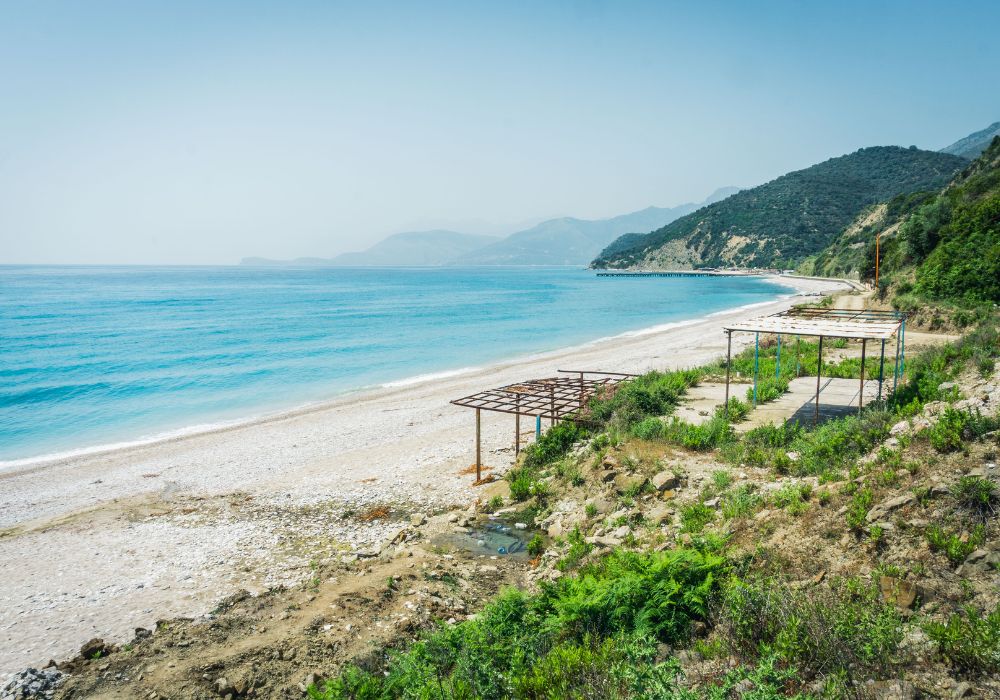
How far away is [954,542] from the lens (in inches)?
226

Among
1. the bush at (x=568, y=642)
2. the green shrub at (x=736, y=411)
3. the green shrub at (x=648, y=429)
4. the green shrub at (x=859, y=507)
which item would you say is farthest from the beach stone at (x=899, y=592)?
the green shrub at (x=736, y=411)

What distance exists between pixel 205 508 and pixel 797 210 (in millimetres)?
155199

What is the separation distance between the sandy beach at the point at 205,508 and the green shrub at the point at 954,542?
909cm

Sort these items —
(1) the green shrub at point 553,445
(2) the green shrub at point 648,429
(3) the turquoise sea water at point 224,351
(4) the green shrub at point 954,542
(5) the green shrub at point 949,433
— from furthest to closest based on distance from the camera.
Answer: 1. (3) the turquoise sea water at point 224,351
2. (1) the green shrub at point 553,445
3. (2) the green shrub at point 648,429
4. (5) the green shrub at point 949,433
5. (4) the green shrub at point 954,542

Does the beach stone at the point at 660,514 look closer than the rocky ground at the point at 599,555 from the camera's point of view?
No

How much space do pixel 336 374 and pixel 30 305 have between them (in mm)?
73918

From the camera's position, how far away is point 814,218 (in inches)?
5246

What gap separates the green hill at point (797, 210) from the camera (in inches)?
5074

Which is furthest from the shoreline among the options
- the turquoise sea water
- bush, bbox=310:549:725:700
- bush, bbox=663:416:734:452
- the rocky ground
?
bush, bbox=310:549:725:700

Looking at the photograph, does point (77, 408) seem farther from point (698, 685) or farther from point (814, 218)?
point (814, 218)

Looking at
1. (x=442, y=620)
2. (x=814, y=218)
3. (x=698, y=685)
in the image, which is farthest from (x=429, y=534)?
(x=814, y=218)

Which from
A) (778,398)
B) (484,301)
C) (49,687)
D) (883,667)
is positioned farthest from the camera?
(484,301)

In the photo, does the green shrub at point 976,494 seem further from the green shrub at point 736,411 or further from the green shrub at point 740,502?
the green shrub at point 736,411

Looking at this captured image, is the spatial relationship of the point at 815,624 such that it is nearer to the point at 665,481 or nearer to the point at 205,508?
the point at 665,481
